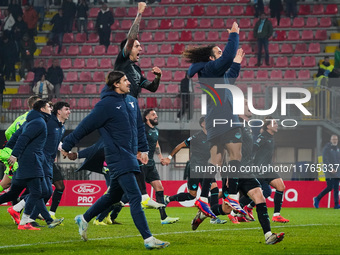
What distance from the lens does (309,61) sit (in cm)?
2909

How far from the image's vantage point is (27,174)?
10.5 m

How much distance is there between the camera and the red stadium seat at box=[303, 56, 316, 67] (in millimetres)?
28948

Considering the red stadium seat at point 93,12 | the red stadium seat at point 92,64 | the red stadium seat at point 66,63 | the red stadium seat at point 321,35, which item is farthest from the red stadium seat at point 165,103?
the red stadium seat at point 93,12

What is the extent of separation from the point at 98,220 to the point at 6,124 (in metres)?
13.8

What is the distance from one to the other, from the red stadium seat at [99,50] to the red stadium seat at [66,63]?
124 centimetres

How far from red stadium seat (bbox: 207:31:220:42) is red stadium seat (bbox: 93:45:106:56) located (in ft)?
15.3

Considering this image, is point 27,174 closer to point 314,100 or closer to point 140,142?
point 140,142

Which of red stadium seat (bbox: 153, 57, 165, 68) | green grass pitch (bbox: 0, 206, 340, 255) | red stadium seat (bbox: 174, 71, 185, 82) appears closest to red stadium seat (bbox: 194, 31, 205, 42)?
red stadium seat (bbox: 153, 57, 165, 68)

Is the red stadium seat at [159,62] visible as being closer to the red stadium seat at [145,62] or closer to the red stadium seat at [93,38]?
the red stadium seat at [145,62]

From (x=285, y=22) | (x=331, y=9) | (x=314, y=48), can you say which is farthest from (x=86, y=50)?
(x=331, y=9)

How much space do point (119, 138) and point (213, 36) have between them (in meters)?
22.9

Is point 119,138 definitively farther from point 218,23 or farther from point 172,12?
point 172,12

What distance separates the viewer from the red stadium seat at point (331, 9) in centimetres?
3111

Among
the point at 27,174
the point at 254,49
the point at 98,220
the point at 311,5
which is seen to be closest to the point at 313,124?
the point at 254,49
